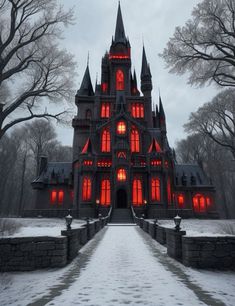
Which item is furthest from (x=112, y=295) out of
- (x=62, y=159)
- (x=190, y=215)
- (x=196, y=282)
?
(x=62, y=159)

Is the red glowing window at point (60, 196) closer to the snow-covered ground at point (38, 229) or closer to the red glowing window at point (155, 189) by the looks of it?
the red glowing window at point (155, 189)

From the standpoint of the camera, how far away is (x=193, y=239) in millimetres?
7852

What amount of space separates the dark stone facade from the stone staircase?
6.72ft

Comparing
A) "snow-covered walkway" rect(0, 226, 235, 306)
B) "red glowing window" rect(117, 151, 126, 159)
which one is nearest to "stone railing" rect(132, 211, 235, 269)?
"snow-covered walkway" rect(0, 226, 235, 306)

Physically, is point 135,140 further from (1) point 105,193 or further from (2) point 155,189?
(1) point 105,193

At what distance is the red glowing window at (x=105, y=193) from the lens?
37.1m

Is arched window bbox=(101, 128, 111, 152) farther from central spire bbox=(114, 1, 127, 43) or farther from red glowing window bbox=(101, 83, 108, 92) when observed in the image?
central spire bbox=(114, 1, 127, 43)

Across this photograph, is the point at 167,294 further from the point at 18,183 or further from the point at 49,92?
the point at 18,183

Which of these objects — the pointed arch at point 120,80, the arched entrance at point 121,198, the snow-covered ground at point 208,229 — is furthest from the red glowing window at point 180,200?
the pointed arch at point 120,80

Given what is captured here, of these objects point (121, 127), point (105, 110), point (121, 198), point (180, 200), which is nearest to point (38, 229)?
point (121, 198)

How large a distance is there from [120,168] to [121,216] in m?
8.56

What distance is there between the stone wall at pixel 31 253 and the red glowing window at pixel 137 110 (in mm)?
43629

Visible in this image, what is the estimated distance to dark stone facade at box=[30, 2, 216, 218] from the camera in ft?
122

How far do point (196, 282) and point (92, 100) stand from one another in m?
50.5
